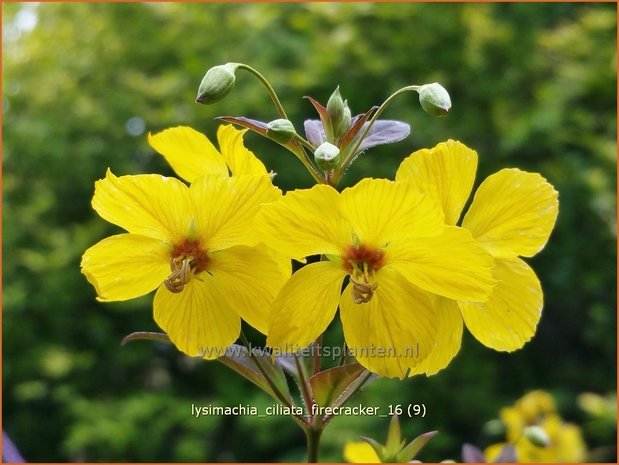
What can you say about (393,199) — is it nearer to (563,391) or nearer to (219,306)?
(219,306)

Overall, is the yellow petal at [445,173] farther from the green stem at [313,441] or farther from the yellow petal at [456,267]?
the green stem at [313,441]

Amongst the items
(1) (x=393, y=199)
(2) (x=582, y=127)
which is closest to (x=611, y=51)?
(2) (x=582, y=127)

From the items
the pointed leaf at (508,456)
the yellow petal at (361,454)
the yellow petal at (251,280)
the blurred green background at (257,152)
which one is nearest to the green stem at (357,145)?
the yellow petal at (251,280)

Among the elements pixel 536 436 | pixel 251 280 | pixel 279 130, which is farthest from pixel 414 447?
pixel 536 436

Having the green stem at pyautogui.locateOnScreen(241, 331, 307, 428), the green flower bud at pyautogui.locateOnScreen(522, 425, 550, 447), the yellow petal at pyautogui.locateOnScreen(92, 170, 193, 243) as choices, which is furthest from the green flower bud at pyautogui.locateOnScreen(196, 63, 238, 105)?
the green flower bud at pyautogui.locateOnScreen(522, 425, 550, 447)

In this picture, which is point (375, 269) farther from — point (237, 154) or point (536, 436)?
point (536, 436)

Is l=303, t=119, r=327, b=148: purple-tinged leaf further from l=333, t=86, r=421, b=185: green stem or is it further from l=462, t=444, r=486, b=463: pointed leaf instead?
l=462, t=444, r=486, b=463: pointed leaf
